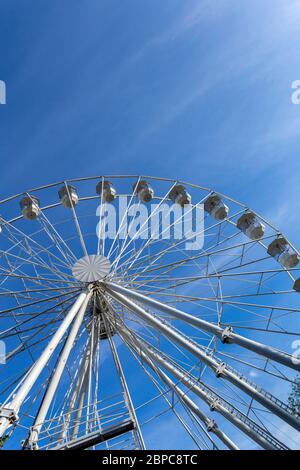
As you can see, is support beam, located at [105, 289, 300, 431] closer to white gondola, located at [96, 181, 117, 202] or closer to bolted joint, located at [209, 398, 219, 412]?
bolted joint, located at [209, 398, 219, 412]

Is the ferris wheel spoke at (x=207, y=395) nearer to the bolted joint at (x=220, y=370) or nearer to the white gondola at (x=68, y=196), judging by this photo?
the bolted joint at (x=220, y=370)

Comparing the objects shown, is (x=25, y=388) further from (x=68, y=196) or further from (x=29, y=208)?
(x=68, y=196)

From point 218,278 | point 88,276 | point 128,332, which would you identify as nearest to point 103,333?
point 128,332

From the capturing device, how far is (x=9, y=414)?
9391 mm

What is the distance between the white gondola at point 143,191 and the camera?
72.7 feet

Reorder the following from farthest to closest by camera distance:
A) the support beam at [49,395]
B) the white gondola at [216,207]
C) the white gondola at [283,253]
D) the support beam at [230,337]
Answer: the white gondola at [216,207] → the white gondola at [283,253] → the support beam at [230,337] → the support beam at [49,395]

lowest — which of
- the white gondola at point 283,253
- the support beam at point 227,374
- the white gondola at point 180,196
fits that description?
the support beam at point 227,374

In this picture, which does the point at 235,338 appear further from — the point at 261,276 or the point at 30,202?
the point at 30,202

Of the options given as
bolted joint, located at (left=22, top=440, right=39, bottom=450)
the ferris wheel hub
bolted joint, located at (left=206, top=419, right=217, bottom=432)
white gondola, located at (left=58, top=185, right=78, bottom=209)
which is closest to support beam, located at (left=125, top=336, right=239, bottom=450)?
bolted joint, located at (left=206, top=419, right=217, bottom=432)

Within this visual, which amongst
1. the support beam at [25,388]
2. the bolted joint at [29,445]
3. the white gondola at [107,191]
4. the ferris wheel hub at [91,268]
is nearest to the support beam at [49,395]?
the bolted joint at [29,445]

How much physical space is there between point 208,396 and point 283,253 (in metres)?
8.02

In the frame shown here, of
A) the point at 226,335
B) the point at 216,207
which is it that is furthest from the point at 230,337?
the point at 216,207

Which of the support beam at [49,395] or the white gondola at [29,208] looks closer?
the support beam at [49,395]

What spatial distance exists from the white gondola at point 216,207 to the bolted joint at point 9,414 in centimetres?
1437
